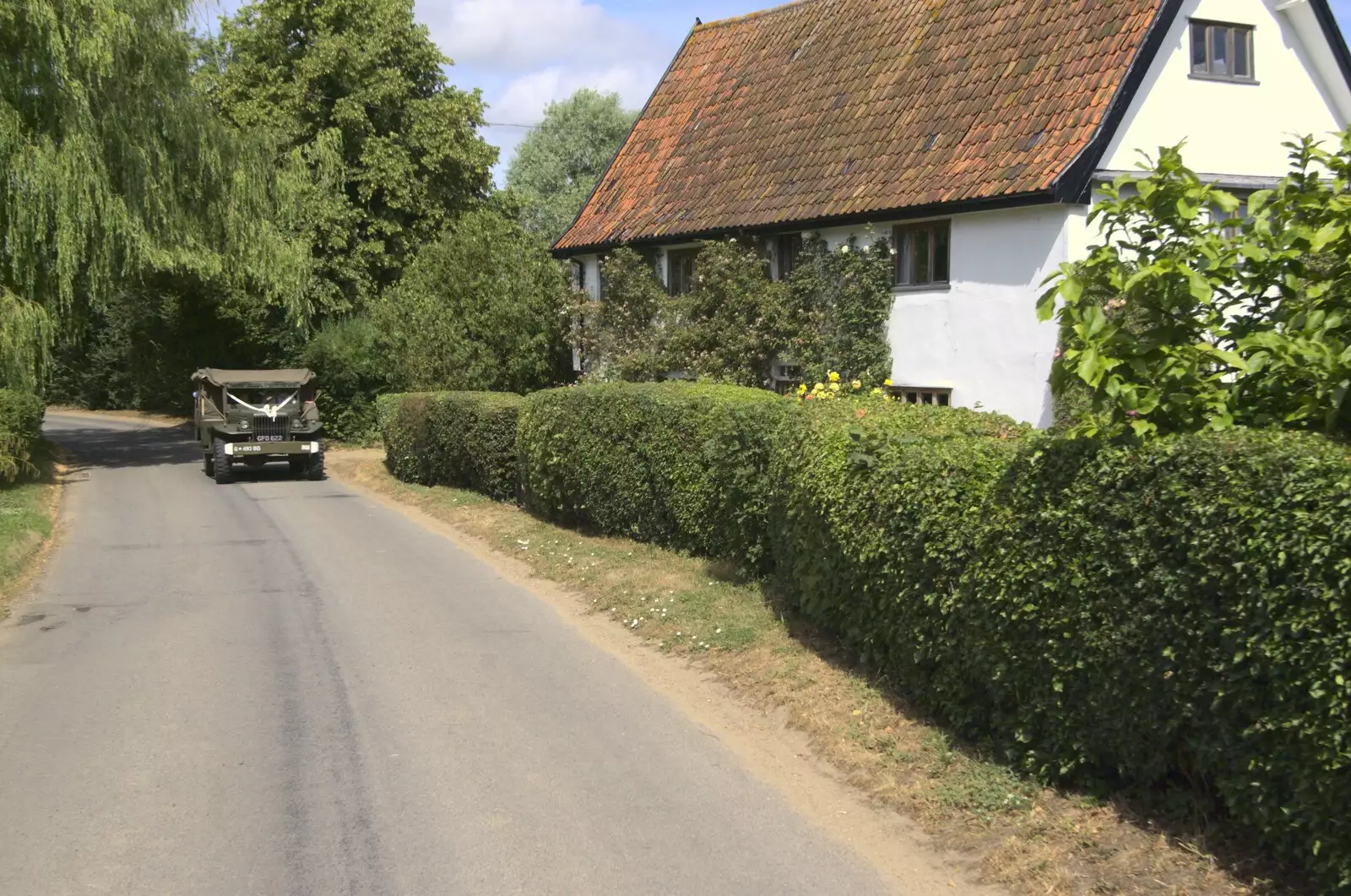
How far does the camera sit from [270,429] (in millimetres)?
23234

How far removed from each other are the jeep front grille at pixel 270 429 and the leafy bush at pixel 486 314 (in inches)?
139

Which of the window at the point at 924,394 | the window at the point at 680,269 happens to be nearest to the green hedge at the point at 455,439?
the window at the point at 680,269

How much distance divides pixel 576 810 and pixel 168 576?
8.71 meters

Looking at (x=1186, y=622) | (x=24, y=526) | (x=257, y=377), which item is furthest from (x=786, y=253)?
(x=1186, y=622)

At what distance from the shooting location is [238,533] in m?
16.3

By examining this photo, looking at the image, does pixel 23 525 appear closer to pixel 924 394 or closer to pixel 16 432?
pixel 16 432

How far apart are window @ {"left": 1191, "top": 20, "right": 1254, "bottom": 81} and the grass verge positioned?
53.9 feet

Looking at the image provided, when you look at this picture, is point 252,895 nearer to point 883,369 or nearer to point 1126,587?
point 1126,587

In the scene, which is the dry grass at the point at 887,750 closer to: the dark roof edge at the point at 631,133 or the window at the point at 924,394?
the window at the point at 924,394

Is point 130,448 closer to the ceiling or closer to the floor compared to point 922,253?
closer to the floor

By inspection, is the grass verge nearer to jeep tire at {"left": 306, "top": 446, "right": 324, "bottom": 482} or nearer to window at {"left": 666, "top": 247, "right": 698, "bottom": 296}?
jeep tire at {"left": 306, "top": 446, "right": 324, "bottom": 482}

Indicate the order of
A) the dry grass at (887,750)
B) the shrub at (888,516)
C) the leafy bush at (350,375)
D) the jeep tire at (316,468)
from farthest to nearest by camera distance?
the leafy bush at (350,375) < the jeep tire at (316,468) < the shrub at (888,516) < the dry grass at (887,750)

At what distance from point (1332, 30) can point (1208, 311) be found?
1492 cm

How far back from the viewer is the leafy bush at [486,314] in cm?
2575
